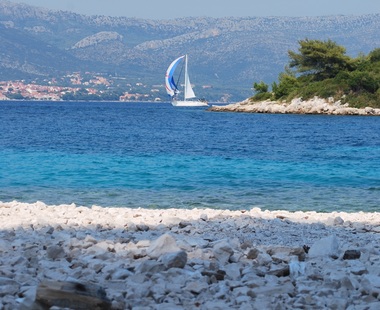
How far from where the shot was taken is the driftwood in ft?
15.9

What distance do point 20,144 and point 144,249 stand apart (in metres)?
28.5

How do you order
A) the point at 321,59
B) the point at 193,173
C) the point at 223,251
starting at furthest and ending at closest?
the point at 321,59
the point at 193,173
the point at 223,251

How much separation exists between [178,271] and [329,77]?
3335 inches

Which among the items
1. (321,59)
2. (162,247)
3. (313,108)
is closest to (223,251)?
(162,247)

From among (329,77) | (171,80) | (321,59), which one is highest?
(321,59)

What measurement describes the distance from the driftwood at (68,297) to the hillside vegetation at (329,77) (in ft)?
250

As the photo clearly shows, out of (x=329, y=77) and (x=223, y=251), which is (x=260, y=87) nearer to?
(x=329, y=77)

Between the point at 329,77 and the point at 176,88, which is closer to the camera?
the point at 329,77

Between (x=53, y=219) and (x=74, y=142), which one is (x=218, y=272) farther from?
(x=74, y=142)

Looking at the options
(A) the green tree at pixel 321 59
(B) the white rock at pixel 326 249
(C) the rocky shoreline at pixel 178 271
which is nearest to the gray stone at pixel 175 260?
(C) the rocky shoreline at pixel 178 271

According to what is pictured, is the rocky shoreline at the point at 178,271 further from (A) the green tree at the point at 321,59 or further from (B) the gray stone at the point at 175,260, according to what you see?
(A) the green tree at the point at 321,59

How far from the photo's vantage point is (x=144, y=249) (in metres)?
6.82

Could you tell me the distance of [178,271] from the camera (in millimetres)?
6051

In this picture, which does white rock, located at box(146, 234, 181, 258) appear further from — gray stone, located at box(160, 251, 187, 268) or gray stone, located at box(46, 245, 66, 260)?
gray stone, located at box(46, 245, 66, 260)
